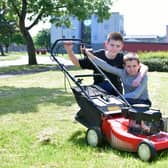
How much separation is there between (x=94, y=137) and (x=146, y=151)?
0.80 meters

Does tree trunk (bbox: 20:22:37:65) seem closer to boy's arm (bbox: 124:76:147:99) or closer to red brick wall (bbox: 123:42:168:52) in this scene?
red brick wall (bbox: 123:42:168:52)

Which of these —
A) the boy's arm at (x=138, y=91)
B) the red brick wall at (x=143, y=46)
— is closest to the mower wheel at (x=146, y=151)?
the boy's arm at (x=138, y=91)

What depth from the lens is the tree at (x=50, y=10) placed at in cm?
2667

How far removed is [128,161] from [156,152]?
307mm

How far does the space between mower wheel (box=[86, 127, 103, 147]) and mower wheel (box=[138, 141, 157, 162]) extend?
61 centimetres

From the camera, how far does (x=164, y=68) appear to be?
21547 millimetres

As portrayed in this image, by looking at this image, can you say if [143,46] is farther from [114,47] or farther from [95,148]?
[95,148]

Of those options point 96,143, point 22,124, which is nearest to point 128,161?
point 96,143

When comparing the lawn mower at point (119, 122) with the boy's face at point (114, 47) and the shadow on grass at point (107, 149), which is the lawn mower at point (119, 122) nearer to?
the shadow on grass at point (107, 149)

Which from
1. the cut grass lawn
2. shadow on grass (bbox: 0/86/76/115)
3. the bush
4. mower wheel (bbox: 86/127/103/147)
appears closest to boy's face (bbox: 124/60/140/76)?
mower wheel (bbox: 86/127/103/147)

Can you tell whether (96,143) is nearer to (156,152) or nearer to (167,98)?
(156,152)

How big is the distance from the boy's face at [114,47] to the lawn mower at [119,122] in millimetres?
316

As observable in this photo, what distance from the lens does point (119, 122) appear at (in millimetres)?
4812

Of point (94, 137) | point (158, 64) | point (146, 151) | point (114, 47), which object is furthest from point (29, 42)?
point (146, 151)
